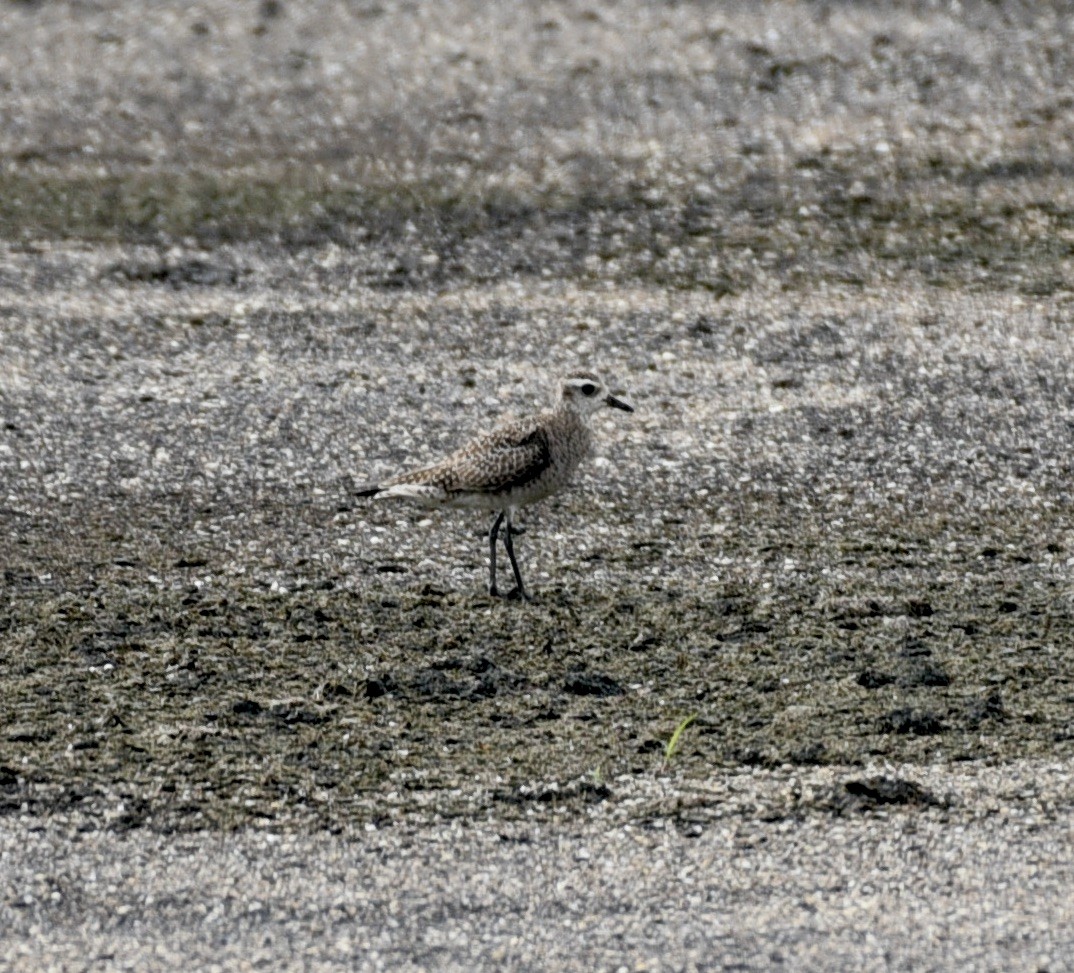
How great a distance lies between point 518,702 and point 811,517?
10.4 ft

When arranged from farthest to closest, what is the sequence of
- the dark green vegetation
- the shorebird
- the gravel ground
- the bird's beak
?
the bird's beak
the shorebird
the dark green vegetation
the gravel ground

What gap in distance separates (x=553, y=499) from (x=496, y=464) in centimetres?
157

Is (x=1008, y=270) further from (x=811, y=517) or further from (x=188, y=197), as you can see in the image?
(x=188, y=197)

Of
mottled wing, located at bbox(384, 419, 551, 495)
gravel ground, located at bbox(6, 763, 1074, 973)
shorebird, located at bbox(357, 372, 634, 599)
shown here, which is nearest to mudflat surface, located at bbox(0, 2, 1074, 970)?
gravel ground, located at bbox(6, 763, 1074, 973)

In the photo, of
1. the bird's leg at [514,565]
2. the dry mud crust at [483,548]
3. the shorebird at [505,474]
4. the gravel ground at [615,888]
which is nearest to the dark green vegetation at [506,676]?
the dry mud crust at [483,548]

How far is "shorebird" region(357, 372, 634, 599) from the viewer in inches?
395

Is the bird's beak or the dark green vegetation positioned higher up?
the bird's beak

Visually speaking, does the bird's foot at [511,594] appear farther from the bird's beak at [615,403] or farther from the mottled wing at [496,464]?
the bird's beak at [615,403]

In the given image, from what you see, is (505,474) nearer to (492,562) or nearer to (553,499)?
(492,562)

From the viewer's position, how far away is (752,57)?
19219 mm

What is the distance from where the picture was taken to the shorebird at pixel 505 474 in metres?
10.0

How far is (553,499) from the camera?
11562mm

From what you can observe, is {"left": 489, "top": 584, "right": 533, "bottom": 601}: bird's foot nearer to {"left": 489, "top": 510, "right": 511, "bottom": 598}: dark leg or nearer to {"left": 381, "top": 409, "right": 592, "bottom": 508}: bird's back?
{"left": 489, "top": 510, "right": 511, "bottom": 598}: dark leg

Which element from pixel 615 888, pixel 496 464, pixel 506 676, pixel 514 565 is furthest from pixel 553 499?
pixel 615 888
